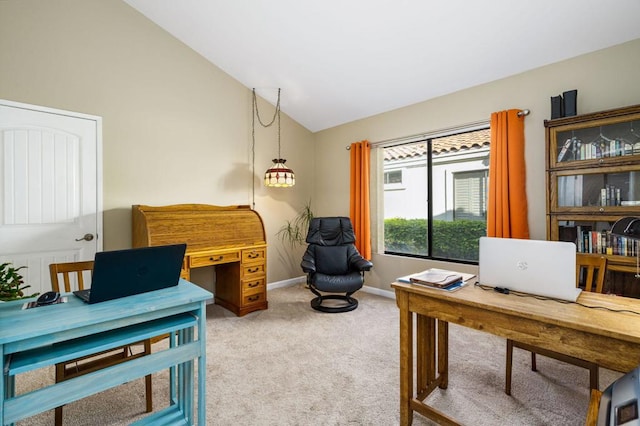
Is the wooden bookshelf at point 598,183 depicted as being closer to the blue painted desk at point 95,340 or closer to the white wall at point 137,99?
the blue painted desk at point 95,340

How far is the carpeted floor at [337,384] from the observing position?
173 cm

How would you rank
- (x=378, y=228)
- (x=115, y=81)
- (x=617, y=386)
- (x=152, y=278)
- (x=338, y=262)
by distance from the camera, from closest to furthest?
(x=617, y=386) < (x=152, y=278) < (x=115, y=81) < (x=338, y=262) < (x=378, y=228)

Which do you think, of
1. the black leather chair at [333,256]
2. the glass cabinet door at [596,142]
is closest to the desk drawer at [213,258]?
the black leather chair at [333,256]

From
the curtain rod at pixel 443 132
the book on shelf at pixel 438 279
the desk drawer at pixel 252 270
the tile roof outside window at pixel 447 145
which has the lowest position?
the desk drawer at pixel 252 270

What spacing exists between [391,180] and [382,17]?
211 cm

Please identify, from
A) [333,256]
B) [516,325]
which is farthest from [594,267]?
Answer: [333,256]

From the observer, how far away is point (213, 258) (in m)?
3.16

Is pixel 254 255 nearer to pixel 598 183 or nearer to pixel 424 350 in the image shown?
pixel 424 350

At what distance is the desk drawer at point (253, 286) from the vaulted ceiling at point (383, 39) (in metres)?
2.50

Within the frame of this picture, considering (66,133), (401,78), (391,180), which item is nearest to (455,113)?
(401,78)

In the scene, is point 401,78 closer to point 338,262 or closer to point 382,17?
point 382,17

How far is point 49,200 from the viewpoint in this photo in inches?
110

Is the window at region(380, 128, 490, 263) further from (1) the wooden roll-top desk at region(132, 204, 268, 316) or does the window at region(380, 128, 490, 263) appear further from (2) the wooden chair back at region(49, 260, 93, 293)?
(2) the wooden chair back at region(49, 260, 93, 293)

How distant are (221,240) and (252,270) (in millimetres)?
510
